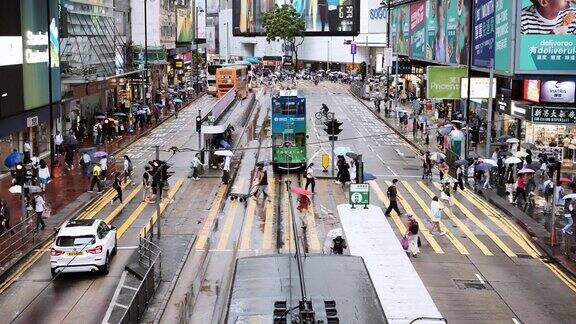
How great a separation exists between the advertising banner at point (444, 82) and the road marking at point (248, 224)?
21.3 metres

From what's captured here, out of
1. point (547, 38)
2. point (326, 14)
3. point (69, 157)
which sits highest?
point (326, 14)

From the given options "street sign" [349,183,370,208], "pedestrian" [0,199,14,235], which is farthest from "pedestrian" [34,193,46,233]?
"street sign" [349,183,370,208]

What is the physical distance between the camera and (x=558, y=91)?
46438 millimetres

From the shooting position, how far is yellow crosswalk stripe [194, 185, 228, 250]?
30062mm

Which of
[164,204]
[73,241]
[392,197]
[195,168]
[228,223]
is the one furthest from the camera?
[195,168]

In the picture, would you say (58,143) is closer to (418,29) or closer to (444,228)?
(444,228)

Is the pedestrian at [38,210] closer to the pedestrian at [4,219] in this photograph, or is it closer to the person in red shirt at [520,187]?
the pedestrian at [4,219]

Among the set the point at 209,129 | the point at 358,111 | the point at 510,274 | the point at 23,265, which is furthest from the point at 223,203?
the point at 358,111

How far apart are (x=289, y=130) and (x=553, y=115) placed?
46.0ft

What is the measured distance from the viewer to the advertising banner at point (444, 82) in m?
54.9

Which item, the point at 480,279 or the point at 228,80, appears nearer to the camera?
the point at 480,279

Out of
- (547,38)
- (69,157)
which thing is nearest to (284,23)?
(547,38)

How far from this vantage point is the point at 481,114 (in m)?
62.8

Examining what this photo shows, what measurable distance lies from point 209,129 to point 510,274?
22359 mm
